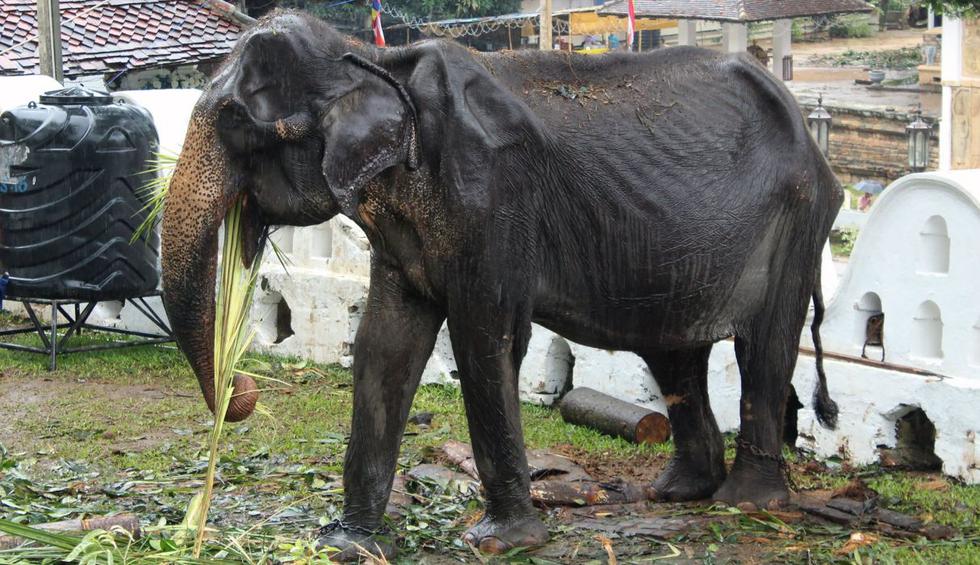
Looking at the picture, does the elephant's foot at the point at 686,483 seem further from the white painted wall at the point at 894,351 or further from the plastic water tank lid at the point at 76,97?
the plastic water tank lid at the point at 76,97

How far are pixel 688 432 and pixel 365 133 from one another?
2381 millimetres

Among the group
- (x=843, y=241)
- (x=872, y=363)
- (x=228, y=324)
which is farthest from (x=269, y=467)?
(x=843, y=241)

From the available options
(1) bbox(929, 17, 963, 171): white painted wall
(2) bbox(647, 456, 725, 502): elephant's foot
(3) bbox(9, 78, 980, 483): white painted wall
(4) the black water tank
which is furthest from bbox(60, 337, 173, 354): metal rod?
(1) bbox(929, 17, 963, 171): white painted wall

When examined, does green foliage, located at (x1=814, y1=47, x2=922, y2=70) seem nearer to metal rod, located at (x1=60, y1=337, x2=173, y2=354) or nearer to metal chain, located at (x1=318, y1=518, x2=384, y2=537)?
metal rod, located at (x1=60, y1=337, x2=173, y2=354)

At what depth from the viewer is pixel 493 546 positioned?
6.07m

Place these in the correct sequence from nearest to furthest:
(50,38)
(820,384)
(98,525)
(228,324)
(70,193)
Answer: (228,324)
(98,525)
(820,384)
(70,193)
(50,38)

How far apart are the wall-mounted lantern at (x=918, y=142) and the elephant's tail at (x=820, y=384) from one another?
19.7 metres

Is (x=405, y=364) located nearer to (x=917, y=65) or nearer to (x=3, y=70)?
(x=3, y=70)

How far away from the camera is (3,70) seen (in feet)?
66.3

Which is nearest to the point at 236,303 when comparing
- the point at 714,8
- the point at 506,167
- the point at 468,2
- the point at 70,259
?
the point at 506,167

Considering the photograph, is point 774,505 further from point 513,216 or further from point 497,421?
point 513,216

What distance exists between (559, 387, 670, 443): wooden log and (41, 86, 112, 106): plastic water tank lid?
4078mm

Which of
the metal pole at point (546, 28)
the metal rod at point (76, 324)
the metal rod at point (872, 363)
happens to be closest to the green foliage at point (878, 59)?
the metal pole at point (546, 28)

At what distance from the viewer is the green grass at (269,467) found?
6.27 meters
